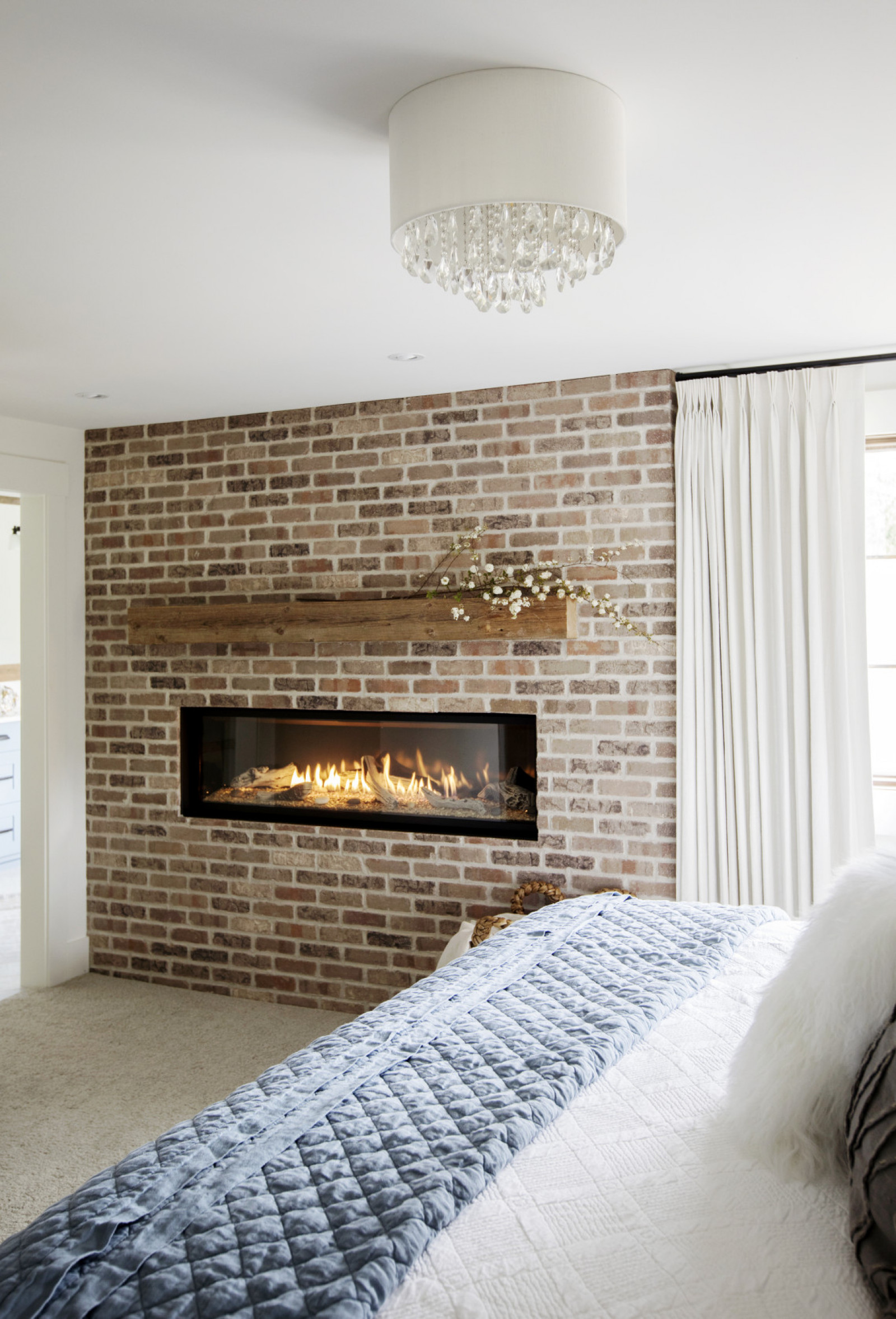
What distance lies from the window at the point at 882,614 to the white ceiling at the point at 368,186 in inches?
21.6

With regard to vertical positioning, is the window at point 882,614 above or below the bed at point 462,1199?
above

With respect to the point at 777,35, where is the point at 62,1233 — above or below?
below

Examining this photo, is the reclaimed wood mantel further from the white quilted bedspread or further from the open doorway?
the white quilted bedspread

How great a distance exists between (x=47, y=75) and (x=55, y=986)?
384 cm

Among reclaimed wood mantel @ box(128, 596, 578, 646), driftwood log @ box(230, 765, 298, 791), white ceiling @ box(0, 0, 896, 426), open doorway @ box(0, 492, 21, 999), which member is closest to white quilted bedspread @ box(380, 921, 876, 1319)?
white ceiling @ box(0, 0, 896, 426)

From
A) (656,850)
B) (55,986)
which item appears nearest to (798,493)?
(656,850)

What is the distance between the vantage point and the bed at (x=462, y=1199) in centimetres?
104

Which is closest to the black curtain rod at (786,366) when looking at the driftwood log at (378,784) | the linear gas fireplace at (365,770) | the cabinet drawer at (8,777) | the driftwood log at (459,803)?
the linear gas fireplace at (365,770)

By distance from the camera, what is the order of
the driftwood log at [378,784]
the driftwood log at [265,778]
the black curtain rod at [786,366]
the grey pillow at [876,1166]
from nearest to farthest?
the grey pillow at [876,1166] → the black curtain rod at [786,366] → the driftwood log at [378,784] → the driftwood log at [265,778]

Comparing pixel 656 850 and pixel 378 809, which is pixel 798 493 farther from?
pixel 378 809

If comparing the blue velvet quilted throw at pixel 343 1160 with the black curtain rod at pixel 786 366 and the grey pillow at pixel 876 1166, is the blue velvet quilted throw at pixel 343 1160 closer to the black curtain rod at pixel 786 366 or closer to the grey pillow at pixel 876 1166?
the grey pillow at pixel 876 1166

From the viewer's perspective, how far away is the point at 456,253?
1.76m

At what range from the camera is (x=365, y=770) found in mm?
4086

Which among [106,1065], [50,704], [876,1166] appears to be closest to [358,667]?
[50,704]
